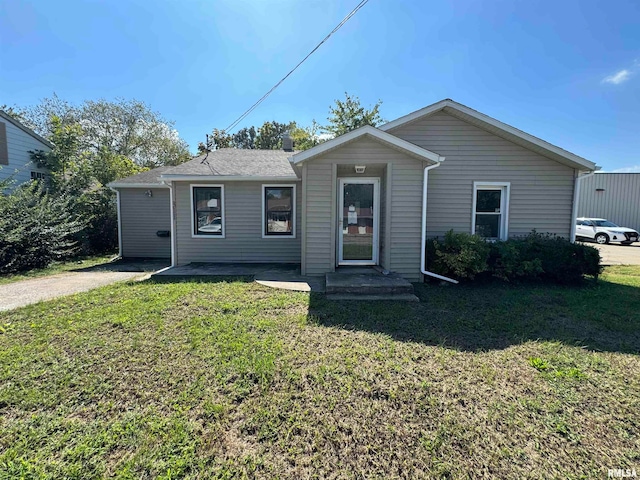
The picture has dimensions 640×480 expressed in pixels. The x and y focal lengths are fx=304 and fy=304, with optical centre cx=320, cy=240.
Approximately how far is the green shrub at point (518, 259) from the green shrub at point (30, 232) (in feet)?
35.9

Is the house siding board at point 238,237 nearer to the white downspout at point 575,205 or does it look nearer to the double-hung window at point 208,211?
the double-hung window at point 208,211

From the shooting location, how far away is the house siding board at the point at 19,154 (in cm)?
1123

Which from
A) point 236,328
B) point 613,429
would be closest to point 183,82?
point 236,328

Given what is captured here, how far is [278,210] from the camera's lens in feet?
29.3

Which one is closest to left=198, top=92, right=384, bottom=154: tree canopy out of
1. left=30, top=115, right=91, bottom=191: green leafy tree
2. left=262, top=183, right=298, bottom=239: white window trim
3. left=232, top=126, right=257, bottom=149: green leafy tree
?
left=232, top=126, right=257, bottom=149: green leafy tree

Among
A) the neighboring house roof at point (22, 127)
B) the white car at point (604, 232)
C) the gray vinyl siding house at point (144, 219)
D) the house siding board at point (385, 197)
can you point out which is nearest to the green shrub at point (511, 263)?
the house siding board at point (385, 197)

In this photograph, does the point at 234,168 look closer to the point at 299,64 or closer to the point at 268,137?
the point at 299,64

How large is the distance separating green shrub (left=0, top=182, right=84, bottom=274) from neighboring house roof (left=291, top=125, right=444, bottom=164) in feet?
27.3

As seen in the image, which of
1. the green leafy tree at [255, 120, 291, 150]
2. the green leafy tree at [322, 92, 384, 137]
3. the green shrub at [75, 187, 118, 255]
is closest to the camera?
the green shrub at [75, 187, 118, 255]

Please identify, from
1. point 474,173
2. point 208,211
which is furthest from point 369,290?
point 208,211

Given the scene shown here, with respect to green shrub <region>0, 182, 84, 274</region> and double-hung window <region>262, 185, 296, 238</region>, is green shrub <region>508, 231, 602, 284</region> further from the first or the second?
green shrub <region>0, 182, 84, 274</region>

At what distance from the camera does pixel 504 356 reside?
3461 mm

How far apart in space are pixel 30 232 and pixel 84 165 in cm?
539

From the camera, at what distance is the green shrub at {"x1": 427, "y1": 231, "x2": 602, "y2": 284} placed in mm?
6559
